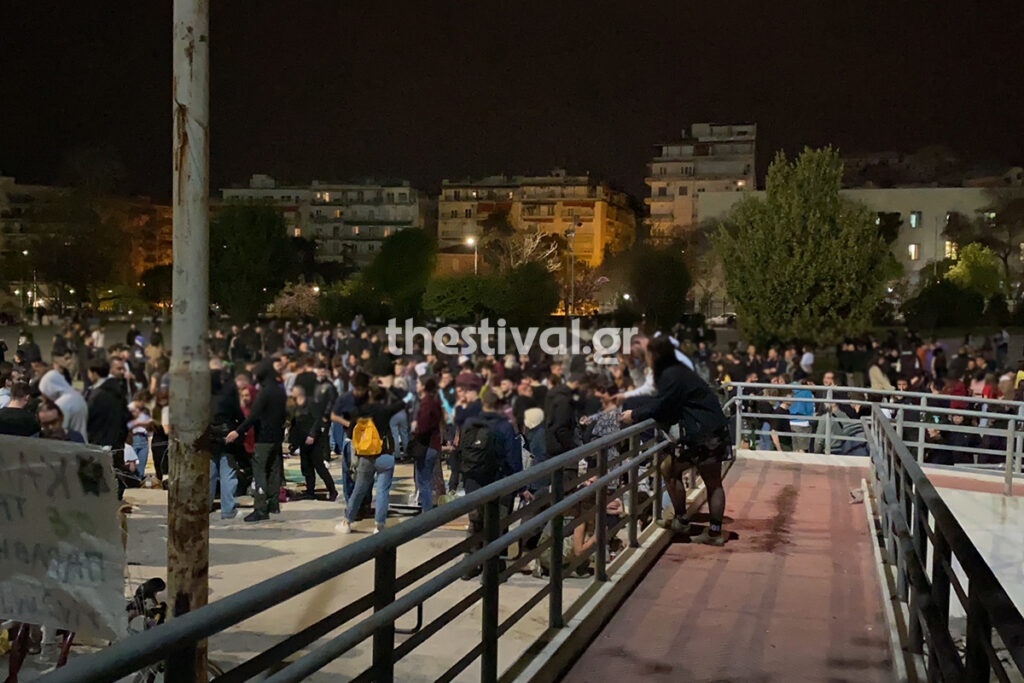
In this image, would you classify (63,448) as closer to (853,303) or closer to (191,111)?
(191,111)

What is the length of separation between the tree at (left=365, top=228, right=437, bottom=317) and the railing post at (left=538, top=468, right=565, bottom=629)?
52.1 metres

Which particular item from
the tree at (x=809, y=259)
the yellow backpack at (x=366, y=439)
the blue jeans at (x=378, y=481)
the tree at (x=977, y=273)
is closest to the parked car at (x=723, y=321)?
the tree at (x=977, y=273)

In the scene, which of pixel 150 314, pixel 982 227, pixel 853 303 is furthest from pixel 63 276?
pixel 982 227

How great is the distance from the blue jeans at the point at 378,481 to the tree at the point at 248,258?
59871 millimetres

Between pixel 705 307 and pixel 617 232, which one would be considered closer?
pixel 705 307

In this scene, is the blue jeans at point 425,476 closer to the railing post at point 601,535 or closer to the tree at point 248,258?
the railing post at point 601,535

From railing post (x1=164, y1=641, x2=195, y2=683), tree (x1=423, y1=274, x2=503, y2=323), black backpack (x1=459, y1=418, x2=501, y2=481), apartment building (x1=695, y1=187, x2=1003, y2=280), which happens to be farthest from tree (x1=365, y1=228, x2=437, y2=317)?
railing post (x1=164, y1=641, x2=195, y2=683)

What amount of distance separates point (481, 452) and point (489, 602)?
4434mm

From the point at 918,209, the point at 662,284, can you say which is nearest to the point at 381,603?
the point at 662,284

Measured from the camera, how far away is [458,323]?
159 feet

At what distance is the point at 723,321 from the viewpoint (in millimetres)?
62719

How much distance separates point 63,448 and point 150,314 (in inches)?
3071

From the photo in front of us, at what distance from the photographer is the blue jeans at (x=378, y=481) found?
10352mm

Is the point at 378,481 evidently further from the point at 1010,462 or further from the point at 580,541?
the point at 1010,462
